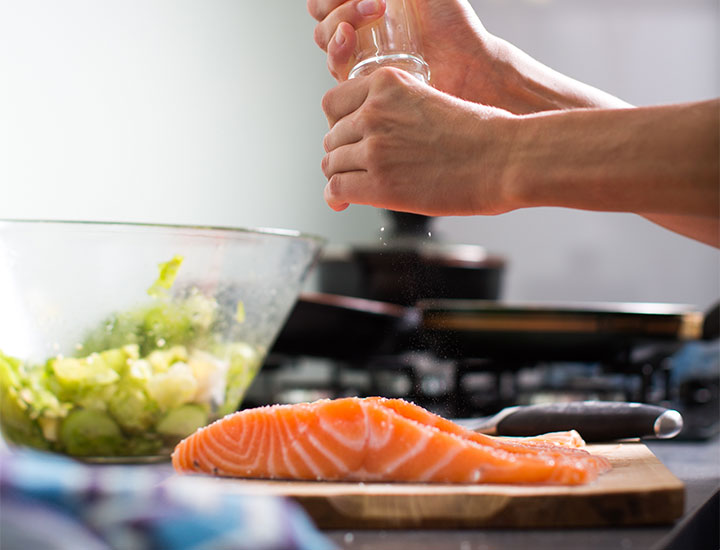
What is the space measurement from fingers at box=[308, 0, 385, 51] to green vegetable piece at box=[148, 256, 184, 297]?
1.09 feet

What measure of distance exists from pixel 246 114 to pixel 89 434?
3.80m

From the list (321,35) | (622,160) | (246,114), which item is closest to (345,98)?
(321,35)

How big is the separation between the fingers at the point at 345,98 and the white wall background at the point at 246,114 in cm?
151

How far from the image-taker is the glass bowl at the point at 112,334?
0.83 metres

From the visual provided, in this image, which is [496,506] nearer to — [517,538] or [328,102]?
[517,538]

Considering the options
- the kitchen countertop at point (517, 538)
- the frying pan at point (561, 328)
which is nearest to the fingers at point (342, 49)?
the kitchen countertop at point (517, 538)

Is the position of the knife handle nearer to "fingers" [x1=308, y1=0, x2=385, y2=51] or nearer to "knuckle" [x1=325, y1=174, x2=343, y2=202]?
"knuckle" [x1=325, y1=174, x2=343, y2=202]

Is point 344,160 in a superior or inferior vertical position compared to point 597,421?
superior

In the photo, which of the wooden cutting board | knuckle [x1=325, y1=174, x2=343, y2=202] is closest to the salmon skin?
the wooden cutting board

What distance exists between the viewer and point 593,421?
87cm

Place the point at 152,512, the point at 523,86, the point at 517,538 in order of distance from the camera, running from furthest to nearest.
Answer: the point at 523,86
the point at 517,538
the point at 152,512

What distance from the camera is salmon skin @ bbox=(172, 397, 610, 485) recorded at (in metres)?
0.64

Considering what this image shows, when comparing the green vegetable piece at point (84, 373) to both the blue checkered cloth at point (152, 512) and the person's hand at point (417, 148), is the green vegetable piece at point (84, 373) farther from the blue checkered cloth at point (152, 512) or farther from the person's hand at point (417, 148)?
the blue checkered cloth at point (152, 512)

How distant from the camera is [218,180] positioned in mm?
4055
